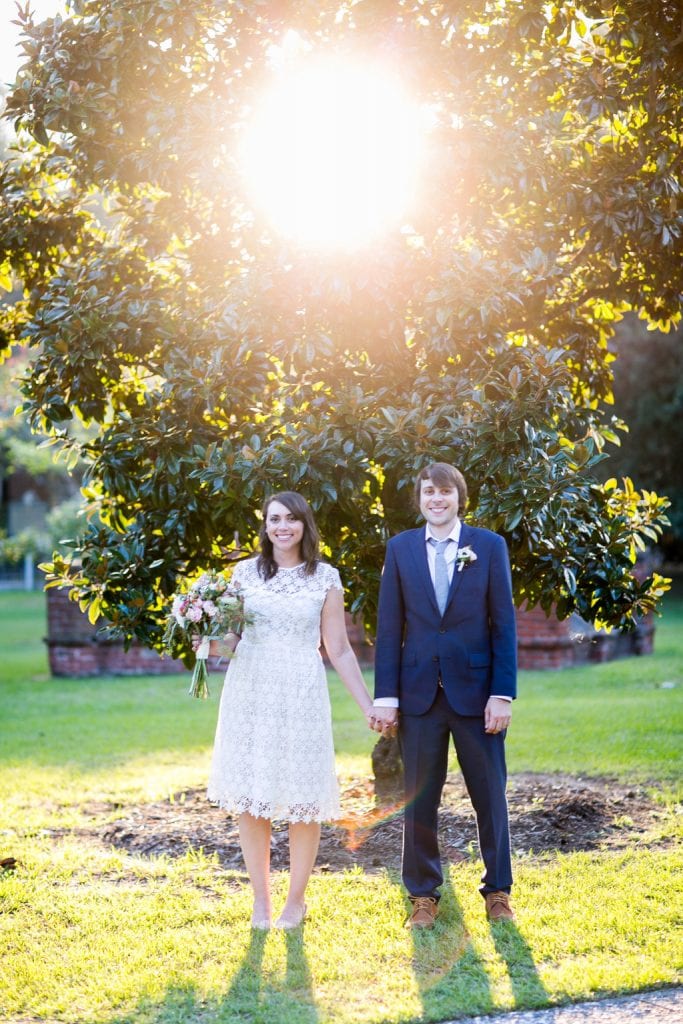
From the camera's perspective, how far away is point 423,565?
5.36m

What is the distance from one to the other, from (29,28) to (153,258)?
160cm

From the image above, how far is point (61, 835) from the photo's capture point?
7.54m

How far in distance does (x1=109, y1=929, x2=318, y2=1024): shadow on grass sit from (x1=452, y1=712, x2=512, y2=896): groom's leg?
3.33 feet

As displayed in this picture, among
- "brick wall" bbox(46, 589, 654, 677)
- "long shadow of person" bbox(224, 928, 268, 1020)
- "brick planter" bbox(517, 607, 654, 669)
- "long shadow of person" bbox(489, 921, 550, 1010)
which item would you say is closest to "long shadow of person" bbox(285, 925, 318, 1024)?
"long shadow of person" bbox(224, 928, 268, 1020)

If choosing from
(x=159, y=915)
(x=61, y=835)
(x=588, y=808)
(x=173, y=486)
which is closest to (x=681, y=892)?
(x=588, y=808)

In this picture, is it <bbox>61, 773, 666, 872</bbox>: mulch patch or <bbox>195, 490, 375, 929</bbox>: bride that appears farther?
<bbox>61, 773, 666, 872</bbox>: mulch patch

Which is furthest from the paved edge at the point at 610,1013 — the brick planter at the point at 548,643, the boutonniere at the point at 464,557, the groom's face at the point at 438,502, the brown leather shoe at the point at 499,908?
the brick planter at the point at 548,643

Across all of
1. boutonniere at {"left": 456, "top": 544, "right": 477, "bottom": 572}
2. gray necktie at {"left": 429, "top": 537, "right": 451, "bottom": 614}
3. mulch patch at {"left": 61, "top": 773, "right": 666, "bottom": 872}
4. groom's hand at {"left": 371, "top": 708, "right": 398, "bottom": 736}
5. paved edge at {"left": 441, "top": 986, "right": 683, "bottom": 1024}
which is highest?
boutonniere at {"left": 456, "top": 544, "right": 477, "bottom": 572}

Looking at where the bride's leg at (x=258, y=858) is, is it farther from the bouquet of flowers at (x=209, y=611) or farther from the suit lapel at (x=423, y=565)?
the suit lapel at (x=423, y=565)

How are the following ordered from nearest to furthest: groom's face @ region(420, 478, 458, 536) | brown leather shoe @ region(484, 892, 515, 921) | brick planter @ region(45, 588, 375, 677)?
groom's face @ region(420, 478, 458, 536), brown leather shoe @ region(484, 892, 515, 921), brick planter @ region(45, 588, 375, 677)

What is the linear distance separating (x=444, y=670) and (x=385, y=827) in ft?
7.51

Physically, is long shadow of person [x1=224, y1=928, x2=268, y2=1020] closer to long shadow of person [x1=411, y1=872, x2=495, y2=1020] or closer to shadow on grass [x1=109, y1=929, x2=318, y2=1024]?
shadow on grass [x1=109, y1=929, x2=318, y2=1024]

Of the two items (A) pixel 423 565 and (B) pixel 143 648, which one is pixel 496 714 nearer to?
(A) pixel 423 565

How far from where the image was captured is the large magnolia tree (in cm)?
619
